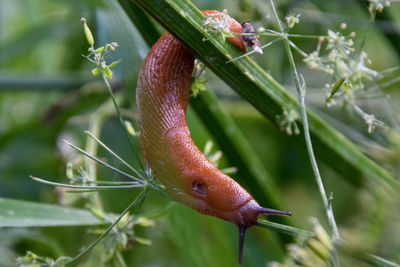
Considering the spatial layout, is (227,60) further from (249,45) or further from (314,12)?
(314,12)

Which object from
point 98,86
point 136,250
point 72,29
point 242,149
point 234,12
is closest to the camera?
point 242,149

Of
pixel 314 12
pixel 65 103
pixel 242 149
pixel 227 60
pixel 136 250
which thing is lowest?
pixel 136 250

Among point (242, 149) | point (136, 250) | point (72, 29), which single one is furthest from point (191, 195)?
point (72, 29)

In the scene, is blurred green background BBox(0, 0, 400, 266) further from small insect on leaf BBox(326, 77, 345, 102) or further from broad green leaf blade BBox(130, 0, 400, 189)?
small insect on leaf BBox(326, 77, 345, 102)

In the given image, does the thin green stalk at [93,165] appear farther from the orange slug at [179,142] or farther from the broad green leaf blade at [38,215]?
the orange slug at [179,142]

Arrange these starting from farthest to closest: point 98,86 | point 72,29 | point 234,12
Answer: point 72,29 < point 98,86 < point 234,12

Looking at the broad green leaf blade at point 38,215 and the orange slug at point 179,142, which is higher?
the orange slug at point 179,142

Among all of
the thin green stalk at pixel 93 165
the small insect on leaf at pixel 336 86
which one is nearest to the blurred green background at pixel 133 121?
the thin green stalk at pixel 93 165
